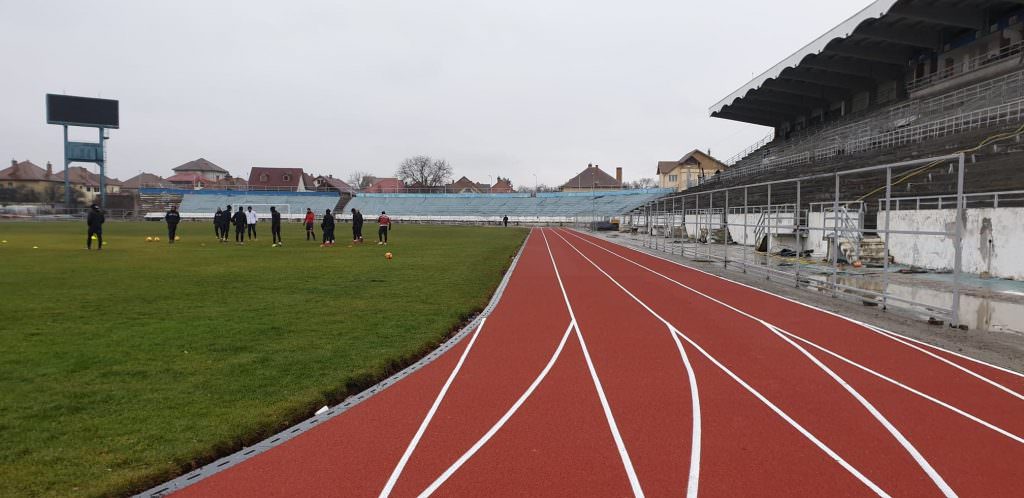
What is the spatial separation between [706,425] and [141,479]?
4.21 meters

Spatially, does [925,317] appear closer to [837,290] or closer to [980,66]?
[837,290]

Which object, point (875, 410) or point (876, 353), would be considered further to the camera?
point (876, 353)

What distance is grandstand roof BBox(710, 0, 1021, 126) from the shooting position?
26.2m

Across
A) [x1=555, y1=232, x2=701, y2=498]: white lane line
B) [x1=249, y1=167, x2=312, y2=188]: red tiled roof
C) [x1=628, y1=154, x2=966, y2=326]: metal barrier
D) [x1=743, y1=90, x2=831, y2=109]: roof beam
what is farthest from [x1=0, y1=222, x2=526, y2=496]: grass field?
[x1=249, y1=167, x2=312, y2=188]: red tiled roof

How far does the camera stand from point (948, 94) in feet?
85.6

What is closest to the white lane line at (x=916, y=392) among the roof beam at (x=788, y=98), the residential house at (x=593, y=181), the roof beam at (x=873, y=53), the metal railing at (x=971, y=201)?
the metal railing at (x=971, y=201)

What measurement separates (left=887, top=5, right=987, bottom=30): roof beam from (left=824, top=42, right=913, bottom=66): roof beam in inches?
192

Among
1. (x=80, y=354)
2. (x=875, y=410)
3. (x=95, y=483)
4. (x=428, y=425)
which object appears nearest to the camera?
(x=95, y=483)

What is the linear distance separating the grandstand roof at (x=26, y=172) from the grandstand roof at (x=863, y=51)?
111 m

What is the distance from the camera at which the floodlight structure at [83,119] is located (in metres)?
69.9

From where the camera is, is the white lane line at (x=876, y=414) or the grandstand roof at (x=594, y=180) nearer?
the white lane line at (x=876, y=414)

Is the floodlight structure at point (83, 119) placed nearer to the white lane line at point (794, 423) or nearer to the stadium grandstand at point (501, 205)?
the stadium grandstand at point (501, 205)

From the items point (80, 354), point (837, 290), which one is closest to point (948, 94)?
point (837, 290)

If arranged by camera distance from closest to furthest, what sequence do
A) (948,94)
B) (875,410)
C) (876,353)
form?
(875,410)
(876,353)
(948,94)
